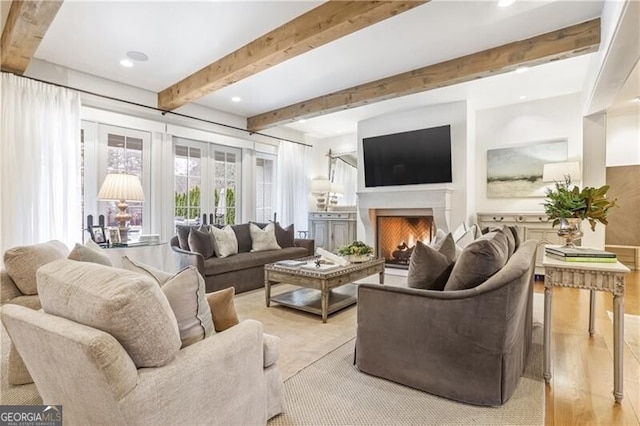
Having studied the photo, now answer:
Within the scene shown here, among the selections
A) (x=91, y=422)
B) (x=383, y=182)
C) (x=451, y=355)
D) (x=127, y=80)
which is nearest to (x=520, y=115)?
(x=383, y=182)

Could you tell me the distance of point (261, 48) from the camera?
10.2 ft

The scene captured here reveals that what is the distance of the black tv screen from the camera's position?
5113mm

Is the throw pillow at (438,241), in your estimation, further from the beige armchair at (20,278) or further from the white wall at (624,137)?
the white wall at (624,137)

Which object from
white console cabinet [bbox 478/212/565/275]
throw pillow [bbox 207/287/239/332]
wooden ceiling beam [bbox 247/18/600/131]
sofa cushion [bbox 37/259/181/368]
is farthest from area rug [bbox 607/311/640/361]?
sofa cushion [bbox 37/259/181/368]

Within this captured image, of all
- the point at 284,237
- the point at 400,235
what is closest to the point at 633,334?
the point at 400,235

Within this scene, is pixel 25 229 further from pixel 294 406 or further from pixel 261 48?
pixel 294 406

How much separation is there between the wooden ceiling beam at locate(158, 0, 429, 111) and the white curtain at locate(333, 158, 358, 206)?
3.59 metres

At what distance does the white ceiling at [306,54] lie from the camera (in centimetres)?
270

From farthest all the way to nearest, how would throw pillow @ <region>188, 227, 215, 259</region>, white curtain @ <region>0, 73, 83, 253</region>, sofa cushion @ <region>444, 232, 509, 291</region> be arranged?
throw pillow @ <region>188, 227, 215, 259</region> < white curtain @ <region>0, 73, 83, 253</region> < sofa cushion @ <region>444, 232, 509, 291</region>

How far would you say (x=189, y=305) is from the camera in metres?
1.32

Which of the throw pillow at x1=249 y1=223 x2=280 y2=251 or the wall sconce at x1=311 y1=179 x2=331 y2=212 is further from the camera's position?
the wall sconce at x1=311 y1=179 x2=331 y2=212

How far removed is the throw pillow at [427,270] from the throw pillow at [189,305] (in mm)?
1218

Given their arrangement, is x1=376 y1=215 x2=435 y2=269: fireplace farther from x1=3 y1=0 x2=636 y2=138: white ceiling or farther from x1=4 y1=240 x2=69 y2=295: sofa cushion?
x1=4 y1=240 x2=69 y2=295: sofa cushion

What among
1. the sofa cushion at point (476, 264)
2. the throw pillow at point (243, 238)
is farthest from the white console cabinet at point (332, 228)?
the sofa cushion at point (476, 264)
